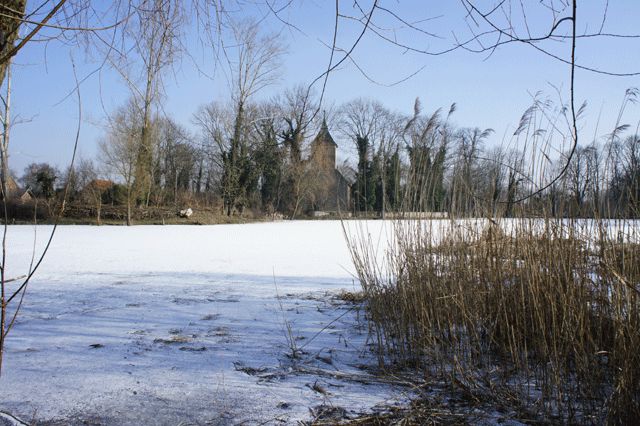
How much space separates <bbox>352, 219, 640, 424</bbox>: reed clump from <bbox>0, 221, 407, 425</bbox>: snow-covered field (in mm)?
427

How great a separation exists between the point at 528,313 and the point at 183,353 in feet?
7.29

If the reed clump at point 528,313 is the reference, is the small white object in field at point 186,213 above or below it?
above

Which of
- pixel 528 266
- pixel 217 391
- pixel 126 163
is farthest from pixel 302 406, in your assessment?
pixel 126 163

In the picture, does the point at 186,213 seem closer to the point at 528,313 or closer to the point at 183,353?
the point at 183,353

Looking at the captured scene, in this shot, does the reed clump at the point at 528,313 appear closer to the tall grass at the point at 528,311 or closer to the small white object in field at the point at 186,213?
the tall grass at the point at 528,311

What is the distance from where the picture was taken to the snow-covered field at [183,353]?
2.11 metres

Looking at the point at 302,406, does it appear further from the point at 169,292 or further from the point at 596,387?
the point at 169,292

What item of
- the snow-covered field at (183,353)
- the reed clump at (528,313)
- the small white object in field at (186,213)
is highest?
the small white object in field at (186,213)

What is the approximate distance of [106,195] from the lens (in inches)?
927

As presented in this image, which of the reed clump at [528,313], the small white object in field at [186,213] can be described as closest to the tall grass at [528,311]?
the reed clump at [528,313]

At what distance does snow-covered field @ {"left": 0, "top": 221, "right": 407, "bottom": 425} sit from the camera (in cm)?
211

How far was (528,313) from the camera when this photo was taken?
264 cm

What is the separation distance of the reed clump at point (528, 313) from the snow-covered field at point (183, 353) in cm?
43

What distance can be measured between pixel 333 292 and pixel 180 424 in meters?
3.34
